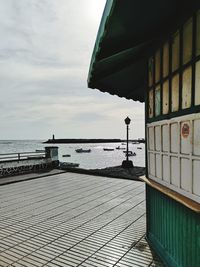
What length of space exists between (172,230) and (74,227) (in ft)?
9.30

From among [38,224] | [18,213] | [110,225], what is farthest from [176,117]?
[18,213]

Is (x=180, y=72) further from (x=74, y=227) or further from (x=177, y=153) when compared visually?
(x=74, y=227)

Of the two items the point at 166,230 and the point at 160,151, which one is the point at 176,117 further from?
the point at 166,230

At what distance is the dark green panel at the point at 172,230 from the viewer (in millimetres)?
3305

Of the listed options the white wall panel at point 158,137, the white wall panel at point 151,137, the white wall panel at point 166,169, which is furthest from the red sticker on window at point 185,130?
the white wall panel at point 151,137

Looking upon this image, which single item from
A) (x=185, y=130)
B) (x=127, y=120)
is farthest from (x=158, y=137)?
(x=127, y=120)

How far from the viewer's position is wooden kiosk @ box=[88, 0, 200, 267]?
10.2ft

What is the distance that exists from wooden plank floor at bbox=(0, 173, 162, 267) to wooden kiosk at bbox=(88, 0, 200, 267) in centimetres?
77

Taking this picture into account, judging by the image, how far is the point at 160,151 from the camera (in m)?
4.41

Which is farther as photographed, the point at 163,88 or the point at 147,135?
the point at 147,135

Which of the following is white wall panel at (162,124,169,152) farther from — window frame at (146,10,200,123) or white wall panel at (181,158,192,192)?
white wall panel at (181,158,192,192)

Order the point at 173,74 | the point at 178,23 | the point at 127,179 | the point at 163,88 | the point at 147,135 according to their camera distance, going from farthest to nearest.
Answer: the point at 127,179 → the point at 147,135 → the point at 163,88 → the point at 173,74 → the point at 178,23

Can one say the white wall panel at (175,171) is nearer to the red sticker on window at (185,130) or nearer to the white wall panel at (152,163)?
the red sticker on window at (185,130)

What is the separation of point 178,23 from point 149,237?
415cm
